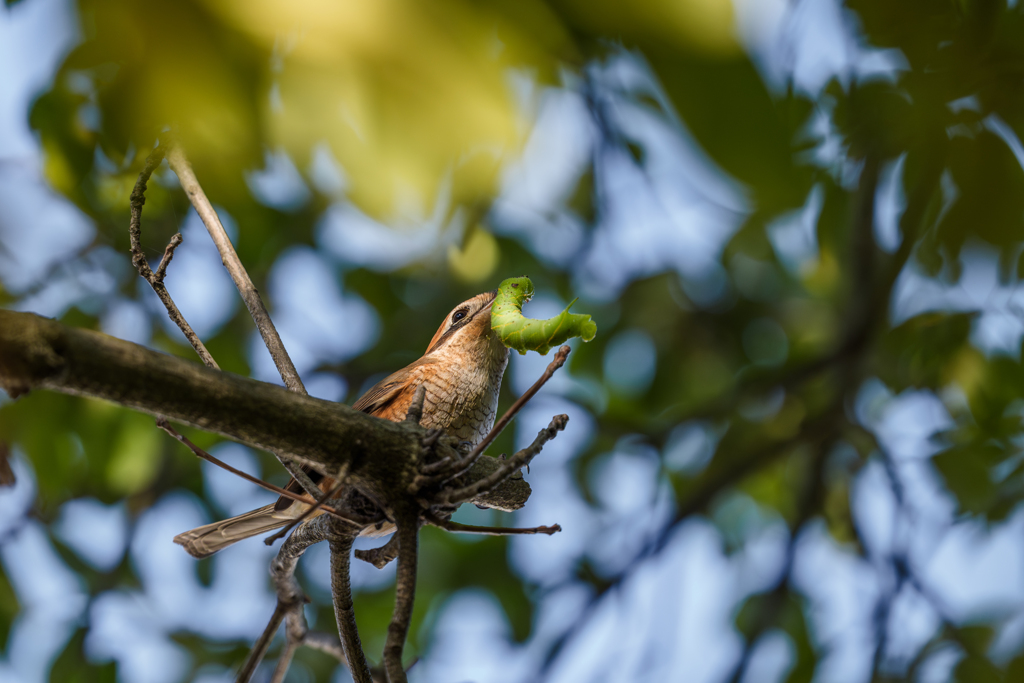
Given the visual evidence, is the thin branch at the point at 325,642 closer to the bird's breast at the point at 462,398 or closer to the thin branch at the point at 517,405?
the bird's breast at the point at 462,398

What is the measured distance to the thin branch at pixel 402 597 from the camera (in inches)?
53.2

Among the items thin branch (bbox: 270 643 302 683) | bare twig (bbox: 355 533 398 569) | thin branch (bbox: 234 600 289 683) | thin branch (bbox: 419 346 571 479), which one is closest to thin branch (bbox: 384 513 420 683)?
thin branch (bbox: 419 346 571 479)

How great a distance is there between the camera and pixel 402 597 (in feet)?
4.74

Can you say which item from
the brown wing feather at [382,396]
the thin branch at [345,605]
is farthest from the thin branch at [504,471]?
the brown wing feather at [382,396]

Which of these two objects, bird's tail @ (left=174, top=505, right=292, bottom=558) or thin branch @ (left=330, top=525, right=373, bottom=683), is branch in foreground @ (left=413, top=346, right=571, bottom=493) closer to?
thin branch @ (left=330, top=525, right=373, bottom=683)

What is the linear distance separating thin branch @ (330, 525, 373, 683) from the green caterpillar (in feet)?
2.42

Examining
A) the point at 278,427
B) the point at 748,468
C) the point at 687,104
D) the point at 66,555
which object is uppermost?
the point at 66,555

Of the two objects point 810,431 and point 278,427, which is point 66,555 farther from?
point 810,431

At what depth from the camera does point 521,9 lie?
75 centimetres

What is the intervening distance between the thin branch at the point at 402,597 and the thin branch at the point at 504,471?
0.09m

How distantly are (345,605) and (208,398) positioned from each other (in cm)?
72

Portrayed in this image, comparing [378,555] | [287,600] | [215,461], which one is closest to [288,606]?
[287,600]

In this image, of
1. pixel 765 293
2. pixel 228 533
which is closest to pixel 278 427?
pixel 228 533

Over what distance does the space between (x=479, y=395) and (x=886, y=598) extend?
4557 mm
